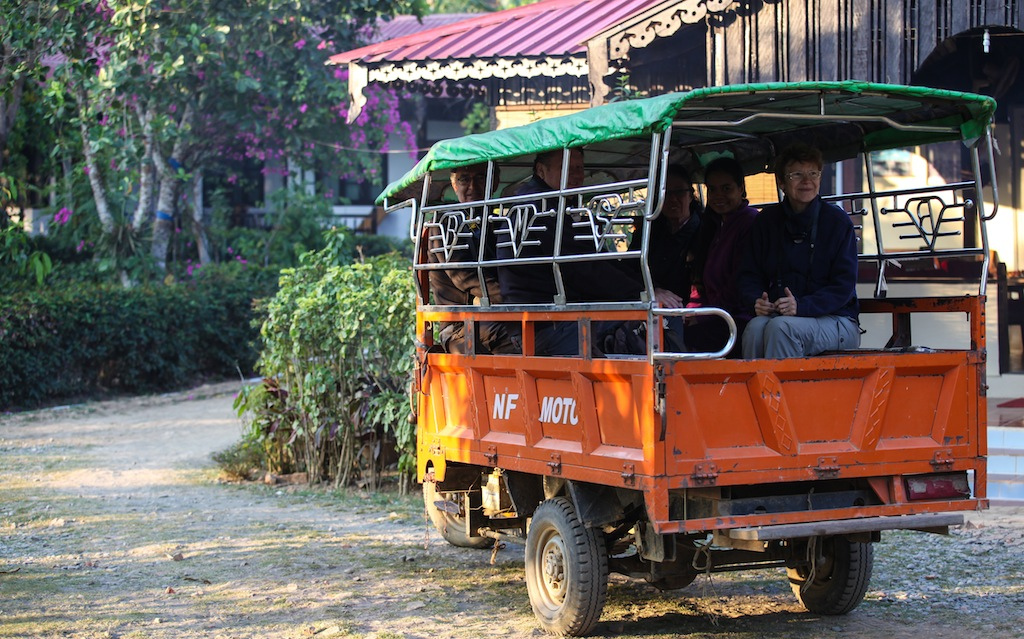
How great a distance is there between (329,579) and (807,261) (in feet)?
11.2

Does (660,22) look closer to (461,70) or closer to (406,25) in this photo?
(461,70)

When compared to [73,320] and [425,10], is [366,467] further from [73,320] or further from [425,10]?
[425,10]

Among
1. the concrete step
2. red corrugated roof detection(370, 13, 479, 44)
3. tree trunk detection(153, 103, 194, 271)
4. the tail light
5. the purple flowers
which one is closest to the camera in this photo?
the tail light

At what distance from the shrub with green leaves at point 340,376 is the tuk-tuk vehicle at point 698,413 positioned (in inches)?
108

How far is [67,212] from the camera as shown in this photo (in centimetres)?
2059

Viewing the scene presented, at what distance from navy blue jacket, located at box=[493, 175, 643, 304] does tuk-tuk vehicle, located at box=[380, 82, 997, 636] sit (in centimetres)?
→ 14

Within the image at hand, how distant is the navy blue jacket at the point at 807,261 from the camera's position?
6.09m

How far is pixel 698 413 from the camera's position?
5.20m

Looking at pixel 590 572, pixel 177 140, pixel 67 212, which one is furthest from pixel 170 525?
pixel 67 212

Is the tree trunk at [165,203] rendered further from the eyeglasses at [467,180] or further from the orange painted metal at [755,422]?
the orange painted metal at [755,422]

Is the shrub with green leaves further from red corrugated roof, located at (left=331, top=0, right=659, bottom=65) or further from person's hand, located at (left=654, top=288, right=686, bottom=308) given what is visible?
person's hand, located at (left=654, top=288, right=686, bottom=308)

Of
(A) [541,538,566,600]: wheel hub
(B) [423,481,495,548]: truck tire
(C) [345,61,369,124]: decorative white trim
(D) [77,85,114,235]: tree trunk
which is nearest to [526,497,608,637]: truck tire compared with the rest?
(A) [541,538,566,600]: wheel hub

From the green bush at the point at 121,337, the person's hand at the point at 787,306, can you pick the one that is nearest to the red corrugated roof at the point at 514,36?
the green bush at the point at 121,337

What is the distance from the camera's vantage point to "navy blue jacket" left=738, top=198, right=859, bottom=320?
6.09 meters
